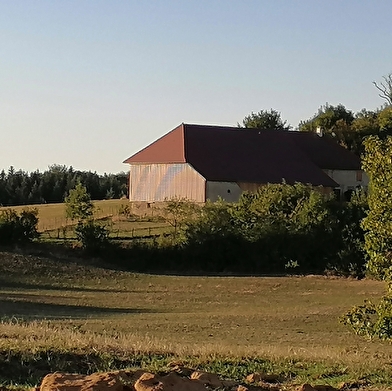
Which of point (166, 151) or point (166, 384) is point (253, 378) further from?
point (166, 151)

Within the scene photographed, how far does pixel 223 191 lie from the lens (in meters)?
60.8

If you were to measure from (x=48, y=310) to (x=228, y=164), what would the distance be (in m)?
36.3

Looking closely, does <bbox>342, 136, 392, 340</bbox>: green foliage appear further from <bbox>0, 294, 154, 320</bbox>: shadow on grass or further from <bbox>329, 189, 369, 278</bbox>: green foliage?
<bbox>329, 189, 369, 278</bbox>: green foliage

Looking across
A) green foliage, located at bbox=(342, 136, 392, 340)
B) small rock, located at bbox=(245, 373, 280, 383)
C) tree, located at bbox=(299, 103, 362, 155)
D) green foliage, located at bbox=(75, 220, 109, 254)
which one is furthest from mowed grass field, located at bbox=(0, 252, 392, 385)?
tree, located at bbox=(299, 103, 362, 155)

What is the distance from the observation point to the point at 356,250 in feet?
142

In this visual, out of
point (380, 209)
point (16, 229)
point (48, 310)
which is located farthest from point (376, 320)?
point (16, 229)

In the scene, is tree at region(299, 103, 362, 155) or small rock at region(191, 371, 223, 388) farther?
tree at region(299, 103, 362, 155)

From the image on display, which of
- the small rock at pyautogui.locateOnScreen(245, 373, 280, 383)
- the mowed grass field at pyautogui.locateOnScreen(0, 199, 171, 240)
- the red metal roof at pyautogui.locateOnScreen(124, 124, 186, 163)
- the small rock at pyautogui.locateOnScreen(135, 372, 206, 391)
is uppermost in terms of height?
the red metal roof at pyautogui.locateOnScreen(124, 124, 186, 163)

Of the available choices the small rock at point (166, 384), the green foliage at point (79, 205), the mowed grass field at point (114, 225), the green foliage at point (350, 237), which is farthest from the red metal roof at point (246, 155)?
the small rock at point (166, 384)

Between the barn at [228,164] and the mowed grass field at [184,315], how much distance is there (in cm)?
1875

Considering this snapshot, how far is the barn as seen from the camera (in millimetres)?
60969

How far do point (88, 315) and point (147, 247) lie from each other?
784 inches

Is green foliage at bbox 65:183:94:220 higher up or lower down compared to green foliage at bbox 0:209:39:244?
higher up

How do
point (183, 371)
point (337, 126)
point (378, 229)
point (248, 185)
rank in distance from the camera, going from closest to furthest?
point (183, 371), point (378, 229), point (248, 185), point (337, 126)
